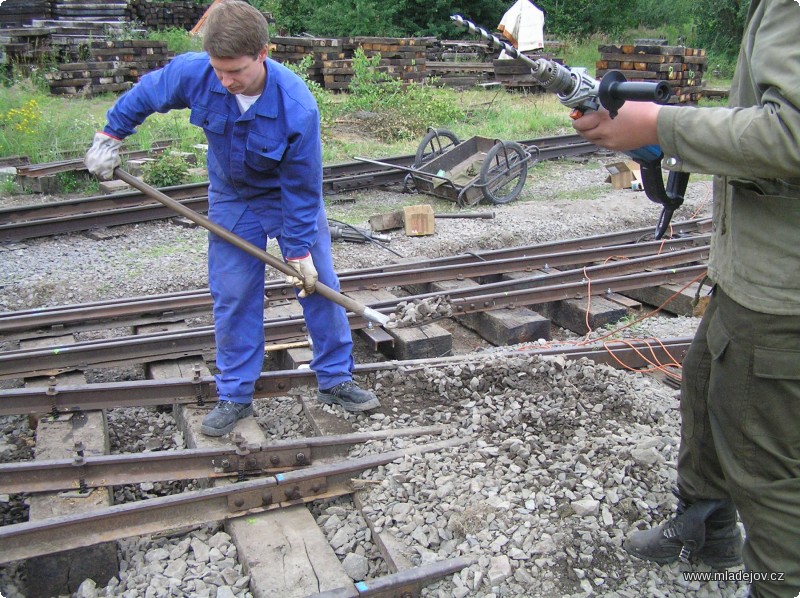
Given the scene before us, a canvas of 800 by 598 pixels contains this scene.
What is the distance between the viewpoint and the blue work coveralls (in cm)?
394

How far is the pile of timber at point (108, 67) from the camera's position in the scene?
1616cm

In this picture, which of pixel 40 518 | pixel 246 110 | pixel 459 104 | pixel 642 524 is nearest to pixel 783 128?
pixel 642 524

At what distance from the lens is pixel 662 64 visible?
634 inches

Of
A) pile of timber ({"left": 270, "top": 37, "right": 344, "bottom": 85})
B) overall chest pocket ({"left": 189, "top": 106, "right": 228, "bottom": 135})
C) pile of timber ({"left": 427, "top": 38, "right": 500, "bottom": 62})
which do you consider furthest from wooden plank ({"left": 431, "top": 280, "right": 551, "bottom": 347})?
pile of timber ({"left": 427, "top": 38, "right": 500, "bottom": 62})

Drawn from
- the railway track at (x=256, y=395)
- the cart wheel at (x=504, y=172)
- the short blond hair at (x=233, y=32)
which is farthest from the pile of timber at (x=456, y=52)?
the short blond hair at (x=233, y=32)

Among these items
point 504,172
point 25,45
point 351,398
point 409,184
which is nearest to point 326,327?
point 351,398

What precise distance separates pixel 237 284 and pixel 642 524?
7.89 feet

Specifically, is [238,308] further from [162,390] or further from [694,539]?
[694,539]

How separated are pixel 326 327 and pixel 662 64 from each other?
1407 centimetres

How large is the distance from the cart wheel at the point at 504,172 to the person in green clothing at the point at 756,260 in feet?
22.9

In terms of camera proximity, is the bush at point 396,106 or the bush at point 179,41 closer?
the bush at point 396,106

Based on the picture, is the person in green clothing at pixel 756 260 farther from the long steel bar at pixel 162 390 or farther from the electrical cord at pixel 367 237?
the electrical cord at pixel 367 237

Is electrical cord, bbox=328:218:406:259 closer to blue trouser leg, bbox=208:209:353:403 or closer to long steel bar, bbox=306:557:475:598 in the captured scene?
blue trouser leg, bbox=208:209:353:403

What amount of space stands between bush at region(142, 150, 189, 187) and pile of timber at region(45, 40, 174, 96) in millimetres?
7143
